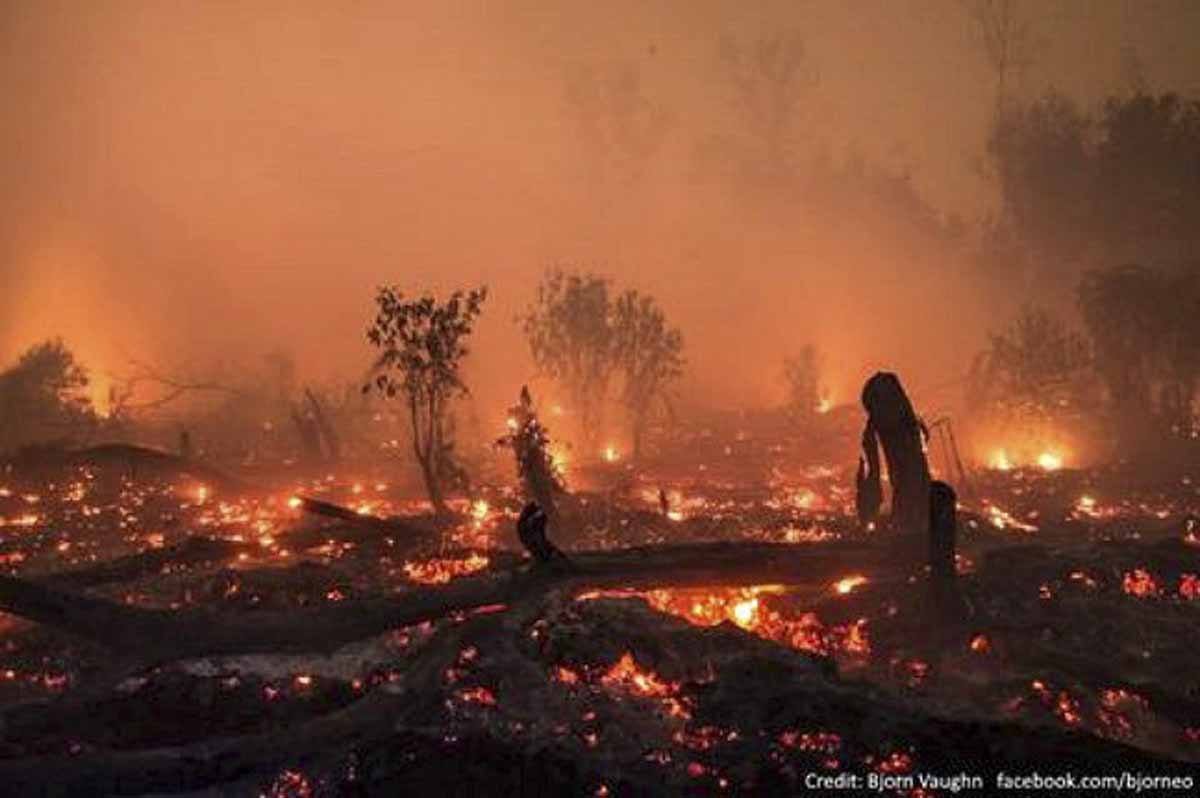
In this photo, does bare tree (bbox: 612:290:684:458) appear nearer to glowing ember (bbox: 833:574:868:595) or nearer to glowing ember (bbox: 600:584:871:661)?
glowing ember (bbox: 600:584:871:661)

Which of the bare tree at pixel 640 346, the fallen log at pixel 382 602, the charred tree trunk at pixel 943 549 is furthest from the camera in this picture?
the bare tree at pixel 640 346

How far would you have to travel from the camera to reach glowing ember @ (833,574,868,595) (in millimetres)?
14416

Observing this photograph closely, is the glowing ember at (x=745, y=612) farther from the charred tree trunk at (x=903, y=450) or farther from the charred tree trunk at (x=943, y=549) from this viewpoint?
the charred tree trunk at (x=903, y=450)

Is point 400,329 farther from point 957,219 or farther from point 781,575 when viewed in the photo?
point 957,219

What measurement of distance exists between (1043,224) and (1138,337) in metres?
24.5

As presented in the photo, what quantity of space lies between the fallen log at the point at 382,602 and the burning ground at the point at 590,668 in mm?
31

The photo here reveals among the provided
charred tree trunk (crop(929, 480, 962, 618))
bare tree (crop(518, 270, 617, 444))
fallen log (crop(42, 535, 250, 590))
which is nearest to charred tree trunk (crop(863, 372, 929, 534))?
charred tree trunk (crop(929, 480, 962, 618))

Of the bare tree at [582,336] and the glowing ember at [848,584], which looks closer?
the glowing ember at [848,584]

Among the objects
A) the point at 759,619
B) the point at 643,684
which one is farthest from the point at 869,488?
the point at 643,684

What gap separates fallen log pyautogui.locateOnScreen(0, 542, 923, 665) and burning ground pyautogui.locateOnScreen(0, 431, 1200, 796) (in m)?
0.03

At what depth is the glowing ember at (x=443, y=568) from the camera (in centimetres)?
1655

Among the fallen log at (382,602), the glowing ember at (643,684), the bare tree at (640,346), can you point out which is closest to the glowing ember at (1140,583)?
the fallen log at (382,602)

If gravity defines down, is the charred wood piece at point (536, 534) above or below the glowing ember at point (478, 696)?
above

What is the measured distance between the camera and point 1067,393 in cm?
4156
